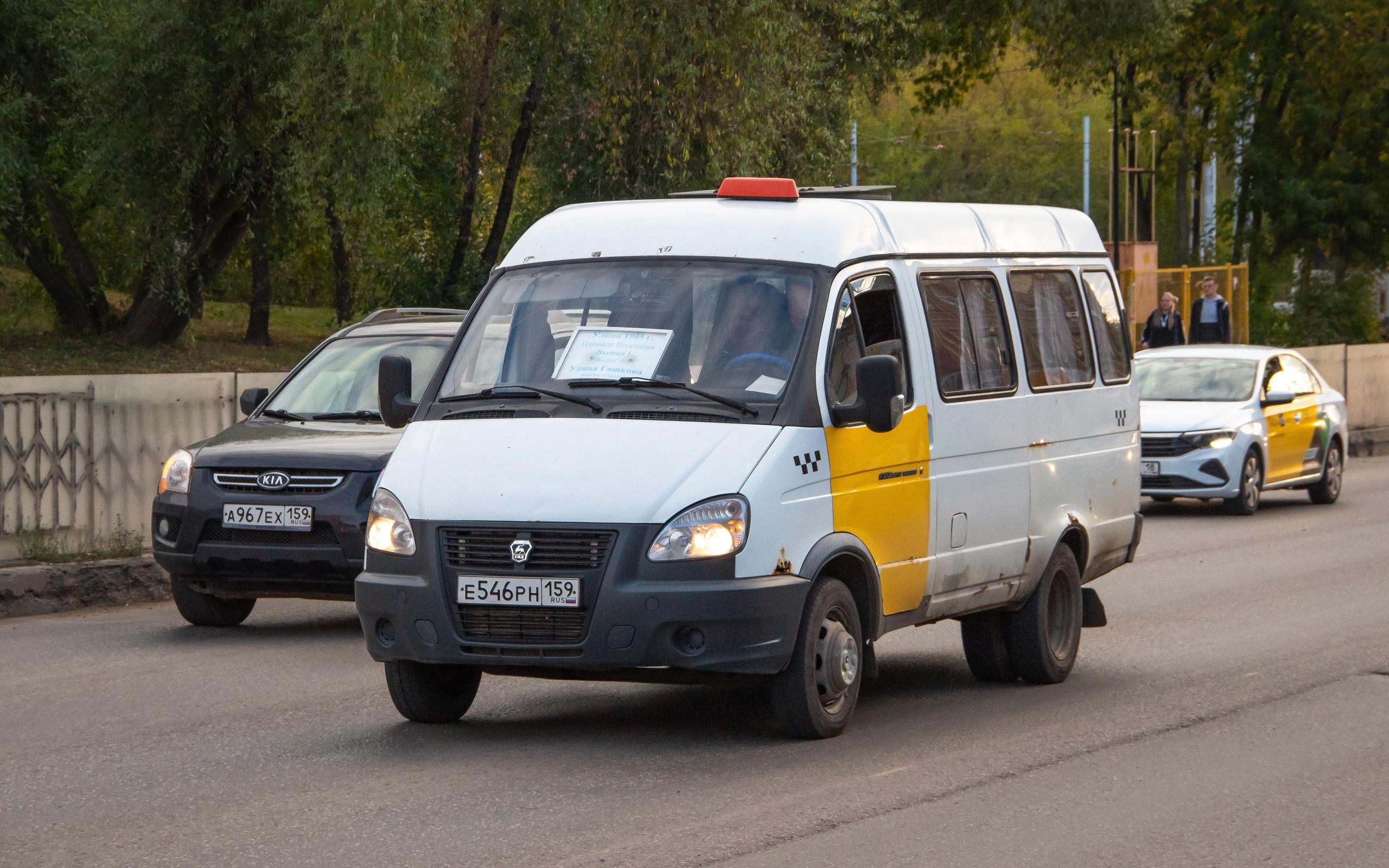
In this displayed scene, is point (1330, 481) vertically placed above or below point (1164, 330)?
below

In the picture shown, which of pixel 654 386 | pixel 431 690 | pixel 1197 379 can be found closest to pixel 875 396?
pixel 654 386

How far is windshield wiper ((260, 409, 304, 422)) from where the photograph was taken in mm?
A: 11227

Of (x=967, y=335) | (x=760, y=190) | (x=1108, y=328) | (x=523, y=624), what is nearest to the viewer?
(x=523, y=624)

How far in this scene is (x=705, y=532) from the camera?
22.1 feet

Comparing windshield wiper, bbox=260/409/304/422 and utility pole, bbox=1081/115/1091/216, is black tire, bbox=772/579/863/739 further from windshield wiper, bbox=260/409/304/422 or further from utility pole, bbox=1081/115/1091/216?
utility pole, bbox=1081/115/1091/216

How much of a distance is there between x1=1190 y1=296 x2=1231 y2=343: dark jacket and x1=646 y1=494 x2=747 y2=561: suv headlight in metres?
19.1

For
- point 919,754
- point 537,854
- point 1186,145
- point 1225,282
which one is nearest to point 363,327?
point 919,754

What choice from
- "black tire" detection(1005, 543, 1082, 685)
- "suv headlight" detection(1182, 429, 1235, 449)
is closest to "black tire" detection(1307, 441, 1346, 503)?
"suv headlight" detection(1182, 429, 1235, 449)

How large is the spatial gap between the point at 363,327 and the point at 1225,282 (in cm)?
2608

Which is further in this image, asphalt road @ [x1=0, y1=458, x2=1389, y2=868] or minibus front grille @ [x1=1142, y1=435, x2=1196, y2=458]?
minibus front grille @ [x1=1142, y1=435, x2=1196, y2=458]

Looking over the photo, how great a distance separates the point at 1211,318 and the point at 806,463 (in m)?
19.0

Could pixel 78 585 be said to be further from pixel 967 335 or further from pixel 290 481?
pixel 967 335

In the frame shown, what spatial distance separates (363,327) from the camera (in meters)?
12.0

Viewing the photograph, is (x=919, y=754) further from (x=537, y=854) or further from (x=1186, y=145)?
(x=1186, y=145)
